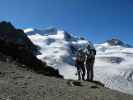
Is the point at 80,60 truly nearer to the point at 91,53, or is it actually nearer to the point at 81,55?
the point at 81,55

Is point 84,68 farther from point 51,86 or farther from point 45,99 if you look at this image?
point 45,99

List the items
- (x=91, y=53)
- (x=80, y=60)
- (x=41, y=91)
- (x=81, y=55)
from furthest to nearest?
(x=80, y=60) → (x=81, y=55) → (x=91, y=53) → (x=41, y=91)

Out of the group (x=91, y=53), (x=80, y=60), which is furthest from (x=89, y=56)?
(x=80, y=60)

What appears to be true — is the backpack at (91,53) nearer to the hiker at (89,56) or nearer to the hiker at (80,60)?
the hiker at (89,56)

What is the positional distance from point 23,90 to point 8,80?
6.48 feet

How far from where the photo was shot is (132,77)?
592ft

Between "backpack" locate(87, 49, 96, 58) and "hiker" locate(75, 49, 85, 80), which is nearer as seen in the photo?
"backpack" locate(87, 49, 96, 58)

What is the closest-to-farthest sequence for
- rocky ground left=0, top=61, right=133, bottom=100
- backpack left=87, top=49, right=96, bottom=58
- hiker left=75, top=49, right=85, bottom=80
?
1. rocky ground left=0, top=61, right=133, bottom=100
2. backpack left=87, top=49, right=96, bottom=58
3. hiker left=75, top=49, right=85, bottom=80

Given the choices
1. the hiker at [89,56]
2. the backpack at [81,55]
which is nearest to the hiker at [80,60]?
the backpack at [81,55]

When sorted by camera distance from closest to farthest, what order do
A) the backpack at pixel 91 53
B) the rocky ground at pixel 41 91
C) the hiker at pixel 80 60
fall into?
the rocky ground at pixel 41 91, the backpack at pixel 91 53, the hiker at pixel 80 60

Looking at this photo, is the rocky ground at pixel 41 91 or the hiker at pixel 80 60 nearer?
the rocky ground at pixel 41 91

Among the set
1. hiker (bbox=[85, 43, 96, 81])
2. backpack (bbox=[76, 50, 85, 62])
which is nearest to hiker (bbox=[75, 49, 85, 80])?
backpack (bbox=[76, 50, 85, 62])

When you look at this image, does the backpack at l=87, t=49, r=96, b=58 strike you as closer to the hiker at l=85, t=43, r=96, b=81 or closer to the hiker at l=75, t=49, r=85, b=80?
the hiker at l=85, t=43, r=96, b=81

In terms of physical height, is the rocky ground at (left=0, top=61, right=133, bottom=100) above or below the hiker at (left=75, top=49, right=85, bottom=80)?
below
